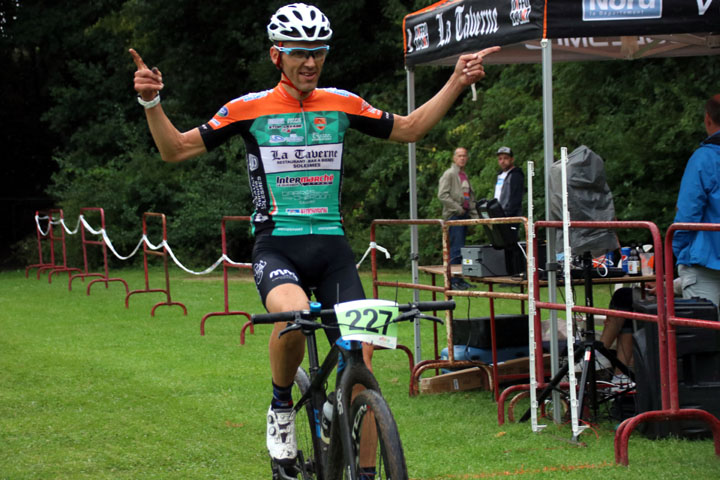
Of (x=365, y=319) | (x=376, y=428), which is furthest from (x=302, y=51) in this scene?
(x=376, y=428)

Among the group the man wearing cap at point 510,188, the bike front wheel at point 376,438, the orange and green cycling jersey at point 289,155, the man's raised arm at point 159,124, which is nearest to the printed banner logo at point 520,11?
the orange and green cycling jersey at point 289,155

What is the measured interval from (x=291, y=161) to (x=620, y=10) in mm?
3058

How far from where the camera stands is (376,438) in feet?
12.0

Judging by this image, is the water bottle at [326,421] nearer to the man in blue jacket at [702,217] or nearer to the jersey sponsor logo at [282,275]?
the jersey sponsor logo at [282,275]

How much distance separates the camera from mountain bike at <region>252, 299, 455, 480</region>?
3.50m

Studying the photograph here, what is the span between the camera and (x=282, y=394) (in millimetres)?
4645

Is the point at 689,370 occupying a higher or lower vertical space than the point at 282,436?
lower

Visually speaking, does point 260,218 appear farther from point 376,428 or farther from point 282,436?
point 376,428

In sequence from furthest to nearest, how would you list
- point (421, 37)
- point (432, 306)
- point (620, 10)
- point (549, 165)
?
point (421, 37) → point (549, 165) → point (620, 10) → point (432, 306)

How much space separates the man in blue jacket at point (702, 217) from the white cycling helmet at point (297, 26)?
11.1 feet

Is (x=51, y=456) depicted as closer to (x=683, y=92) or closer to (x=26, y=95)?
(x=683, y=92)

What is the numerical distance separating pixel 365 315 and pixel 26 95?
1162 inches

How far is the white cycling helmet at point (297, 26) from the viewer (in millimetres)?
4535

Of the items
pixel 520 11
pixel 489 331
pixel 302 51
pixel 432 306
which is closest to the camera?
pixel 432 306
